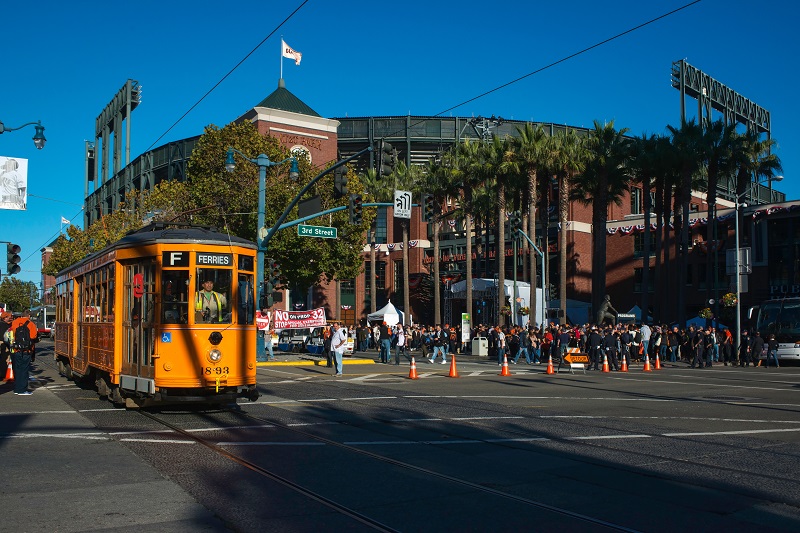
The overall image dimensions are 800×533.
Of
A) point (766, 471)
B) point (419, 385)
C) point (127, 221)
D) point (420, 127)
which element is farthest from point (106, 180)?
point (766, 471)

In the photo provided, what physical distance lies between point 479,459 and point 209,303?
19.1ft

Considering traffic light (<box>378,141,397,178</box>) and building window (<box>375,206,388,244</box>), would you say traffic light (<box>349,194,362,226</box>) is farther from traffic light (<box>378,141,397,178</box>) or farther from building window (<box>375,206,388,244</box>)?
building window (<box>375,206,388,244</box>)

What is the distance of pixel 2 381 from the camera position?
21734 mm

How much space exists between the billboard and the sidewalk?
11339mm

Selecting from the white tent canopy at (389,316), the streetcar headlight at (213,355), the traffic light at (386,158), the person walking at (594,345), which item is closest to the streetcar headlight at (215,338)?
the streetcar headlight at (213,355)

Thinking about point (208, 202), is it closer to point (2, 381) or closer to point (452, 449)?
point (2, 381)

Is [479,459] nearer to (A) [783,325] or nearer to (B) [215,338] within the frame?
(B) [215,338]

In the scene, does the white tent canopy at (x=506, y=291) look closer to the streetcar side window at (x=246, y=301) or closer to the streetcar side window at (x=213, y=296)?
the streetcar side window at (x=246, y=301)

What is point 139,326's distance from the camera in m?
13.7

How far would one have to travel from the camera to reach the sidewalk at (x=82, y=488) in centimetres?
680

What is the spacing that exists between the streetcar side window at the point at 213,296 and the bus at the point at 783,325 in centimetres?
2919

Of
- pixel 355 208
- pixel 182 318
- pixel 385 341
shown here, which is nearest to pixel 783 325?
pixel 385 341

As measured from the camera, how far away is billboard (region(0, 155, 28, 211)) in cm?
2227

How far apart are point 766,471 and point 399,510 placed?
4708 millimetres
